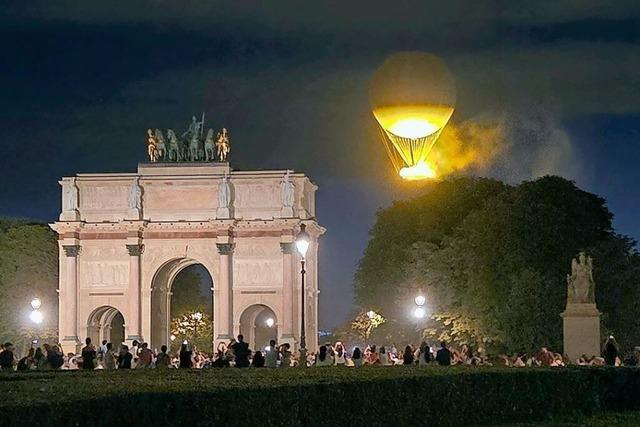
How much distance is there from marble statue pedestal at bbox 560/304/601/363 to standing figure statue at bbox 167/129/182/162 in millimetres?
44088

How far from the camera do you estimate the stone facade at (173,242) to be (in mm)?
81688

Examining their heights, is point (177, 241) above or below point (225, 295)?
above

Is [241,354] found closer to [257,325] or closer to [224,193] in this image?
[224,193]

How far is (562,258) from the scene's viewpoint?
196 ft

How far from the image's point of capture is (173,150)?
3329 inches

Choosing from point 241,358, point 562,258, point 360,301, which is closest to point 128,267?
point 360,301

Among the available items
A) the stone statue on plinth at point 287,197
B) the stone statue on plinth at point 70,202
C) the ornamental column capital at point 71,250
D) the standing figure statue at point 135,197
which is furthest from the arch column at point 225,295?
the stone statue on plinth at point 70,202

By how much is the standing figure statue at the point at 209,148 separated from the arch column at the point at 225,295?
5534 millimetres

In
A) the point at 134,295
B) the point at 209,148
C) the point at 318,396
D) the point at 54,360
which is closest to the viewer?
the point at 318,396

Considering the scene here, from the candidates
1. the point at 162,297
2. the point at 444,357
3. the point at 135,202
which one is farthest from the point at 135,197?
the point at 444,357

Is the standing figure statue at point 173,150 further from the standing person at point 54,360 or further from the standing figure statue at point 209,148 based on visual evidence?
the standing person at point 54,360

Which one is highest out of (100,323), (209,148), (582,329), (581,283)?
(209,148)

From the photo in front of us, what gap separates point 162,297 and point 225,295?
5.62m

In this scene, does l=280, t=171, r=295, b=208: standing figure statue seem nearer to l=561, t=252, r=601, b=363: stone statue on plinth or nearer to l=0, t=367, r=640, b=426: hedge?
l=561, t=252, r=601, b=363: stone statue on plinth
